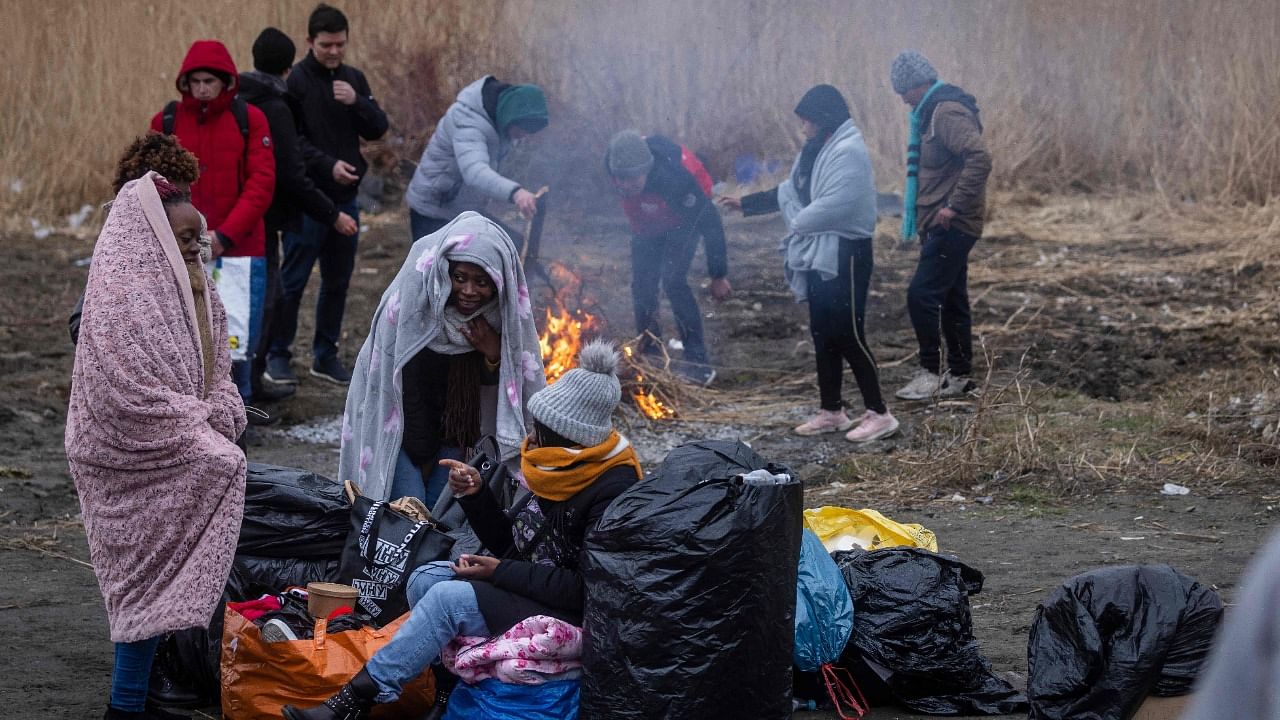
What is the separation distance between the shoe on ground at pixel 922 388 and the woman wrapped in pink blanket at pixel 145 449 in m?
5.93

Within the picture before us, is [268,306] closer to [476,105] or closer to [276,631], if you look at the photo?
[476,105]

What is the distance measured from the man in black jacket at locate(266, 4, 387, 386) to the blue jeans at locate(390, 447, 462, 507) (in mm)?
3972

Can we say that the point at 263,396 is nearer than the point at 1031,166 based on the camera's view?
Yes

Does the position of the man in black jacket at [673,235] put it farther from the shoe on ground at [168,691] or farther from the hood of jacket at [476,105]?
the shoe on ground at [168,691]

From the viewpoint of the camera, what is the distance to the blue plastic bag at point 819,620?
446 centimetres

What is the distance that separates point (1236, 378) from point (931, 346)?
6.28 feet

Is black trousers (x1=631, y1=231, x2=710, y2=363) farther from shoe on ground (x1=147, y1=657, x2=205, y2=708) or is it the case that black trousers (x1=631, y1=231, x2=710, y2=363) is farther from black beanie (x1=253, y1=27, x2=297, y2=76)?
shoe on ground (x1=147, y1=657, x2=205, y2=708)

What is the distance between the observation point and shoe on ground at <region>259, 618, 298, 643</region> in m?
4.34

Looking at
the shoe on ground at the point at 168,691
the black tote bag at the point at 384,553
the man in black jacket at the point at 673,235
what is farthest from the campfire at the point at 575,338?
the shoe on ground at the point at 168,691

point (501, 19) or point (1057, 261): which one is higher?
point (501, 19)

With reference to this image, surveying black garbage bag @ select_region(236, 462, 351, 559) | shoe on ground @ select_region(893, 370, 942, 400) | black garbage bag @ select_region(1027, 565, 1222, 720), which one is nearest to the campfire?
shoe on ground @ select_region(893, 370, 942, 400)

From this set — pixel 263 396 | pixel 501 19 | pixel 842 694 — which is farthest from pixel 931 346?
pixel 501 19

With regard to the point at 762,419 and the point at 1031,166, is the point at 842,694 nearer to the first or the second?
the point at 762,419

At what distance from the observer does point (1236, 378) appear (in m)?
9.17
